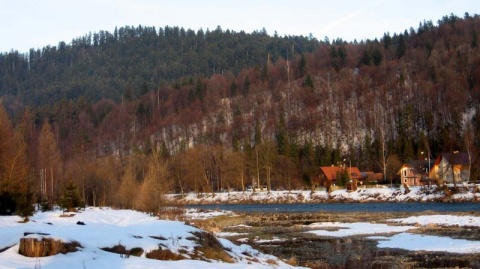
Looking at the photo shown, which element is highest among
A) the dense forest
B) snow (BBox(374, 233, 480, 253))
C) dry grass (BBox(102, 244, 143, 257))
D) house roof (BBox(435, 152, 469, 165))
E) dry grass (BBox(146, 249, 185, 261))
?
the dense forest

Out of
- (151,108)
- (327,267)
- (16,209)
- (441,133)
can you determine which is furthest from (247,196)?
(151,108)

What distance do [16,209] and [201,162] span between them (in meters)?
74.8

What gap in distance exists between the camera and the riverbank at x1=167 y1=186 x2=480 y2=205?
202 feet

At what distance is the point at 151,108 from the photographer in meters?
169

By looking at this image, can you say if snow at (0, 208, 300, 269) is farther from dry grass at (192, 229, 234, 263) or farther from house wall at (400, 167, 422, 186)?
house wall at (400, 167, 422, 186)

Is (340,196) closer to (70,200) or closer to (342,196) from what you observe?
(342,196)

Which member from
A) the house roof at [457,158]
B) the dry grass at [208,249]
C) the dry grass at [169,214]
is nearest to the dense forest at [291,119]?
the house roof at [457,158]

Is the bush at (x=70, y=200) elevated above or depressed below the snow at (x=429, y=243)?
above

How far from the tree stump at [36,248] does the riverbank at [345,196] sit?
53.9 meters

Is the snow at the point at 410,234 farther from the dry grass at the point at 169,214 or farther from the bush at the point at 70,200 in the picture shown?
the bush at the point at 70,200

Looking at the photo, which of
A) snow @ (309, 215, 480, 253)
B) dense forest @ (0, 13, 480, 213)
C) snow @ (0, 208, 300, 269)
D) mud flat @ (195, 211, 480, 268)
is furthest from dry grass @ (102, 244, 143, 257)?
dense forest @ (0, 13, 480, 213)

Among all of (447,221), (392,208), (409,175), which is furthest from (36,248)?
(409,175)

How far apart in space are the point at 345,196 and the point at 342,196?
0.49m

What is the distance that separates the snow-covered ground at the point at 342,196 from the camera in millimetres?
62250
